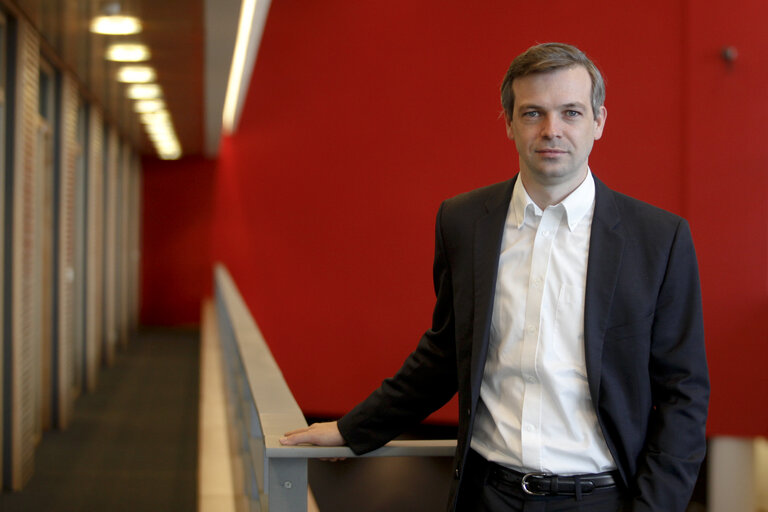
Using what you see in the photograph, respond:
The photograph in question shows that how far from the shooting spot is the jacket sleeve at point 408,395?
5.48 feet

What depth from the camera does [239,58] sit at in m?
6.77

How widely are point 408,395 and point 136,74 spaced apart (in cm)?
548

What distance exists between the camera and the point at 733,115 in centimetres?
315

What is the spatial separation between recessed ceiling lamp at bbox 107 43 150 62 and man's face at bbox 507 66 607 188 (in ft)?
14.4

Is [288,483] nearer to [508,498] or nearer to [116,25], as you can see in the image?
[508,498]

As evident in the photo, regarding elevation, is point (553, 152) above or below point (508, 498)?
above

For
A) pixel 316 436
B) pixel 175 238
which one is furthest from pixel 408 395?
pixel 175 238

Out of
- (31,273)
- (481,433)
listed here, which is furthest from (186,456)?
(481,433)

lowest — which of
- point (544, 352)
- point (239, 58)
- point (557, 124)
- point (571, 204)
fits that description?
point (544, 352)

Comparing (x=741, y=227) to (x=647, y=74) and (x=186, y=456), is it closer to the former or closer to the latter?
(x=647, y=74)

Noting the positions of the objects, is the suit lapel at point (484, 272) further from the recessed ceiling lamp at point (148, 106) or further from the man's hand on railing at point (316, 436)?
the recessed ceiling lamp at point (148, 106)

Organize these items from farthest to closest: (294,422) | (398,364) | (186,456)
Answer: (186,456), (398,364), (294,422)

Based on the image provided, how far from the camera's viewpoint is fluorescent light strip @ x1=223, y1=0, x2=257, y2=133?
4.95m

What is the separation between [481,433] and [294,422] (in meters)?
0.48
